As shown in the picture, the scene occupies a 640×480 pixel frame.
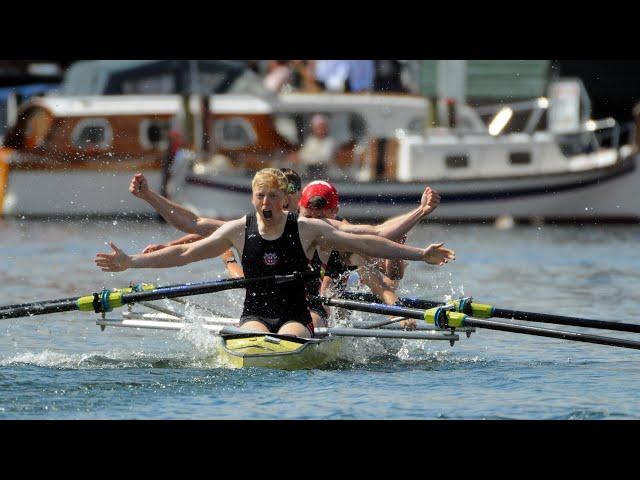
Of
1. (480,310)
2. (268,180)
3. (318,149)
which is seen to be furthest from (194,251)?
(318,149)

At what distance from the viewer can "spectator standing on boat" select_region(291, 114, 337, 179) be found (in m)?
28.1

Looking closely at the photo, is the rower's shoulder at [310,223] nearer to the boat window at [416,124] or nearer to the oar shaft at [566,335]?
the oar shaft at [566,335]

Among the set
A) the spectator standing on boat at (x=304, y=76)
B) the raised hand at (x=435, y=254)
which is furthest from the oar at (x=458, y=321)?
the spectator standing on boat at (x=304, y=76)

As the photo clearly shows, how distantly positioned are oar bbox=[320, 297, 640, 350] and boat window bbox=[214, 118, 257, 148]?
64.0 feet

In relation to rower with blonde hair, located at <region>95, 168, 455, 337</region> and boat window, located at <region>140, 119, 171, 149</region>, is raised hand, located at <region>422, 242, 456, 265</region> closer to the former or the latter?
rower with blonde hair, located at <region>95, 168, 455, 337</region>

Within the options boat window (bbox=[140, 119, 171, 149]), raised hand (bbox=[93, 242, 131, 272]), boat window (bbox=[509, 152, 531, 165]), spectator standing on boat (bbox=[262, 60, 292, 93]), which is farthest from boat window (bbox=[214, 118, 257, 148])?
raised hand (bbox=[93, 242, 131, 272])

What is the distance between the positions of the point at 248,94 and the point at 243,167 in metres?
2.26

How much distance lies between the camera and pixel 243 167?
2959 centimetres

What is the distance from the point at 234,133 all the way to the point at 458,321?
67.9 feet

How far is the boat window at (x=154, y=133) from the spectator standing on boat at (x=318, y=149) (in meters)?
2.98
